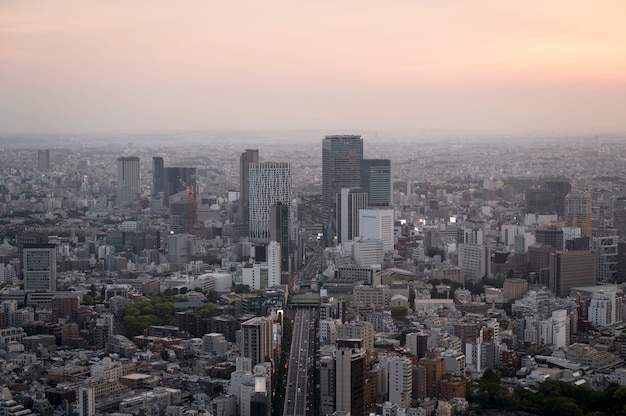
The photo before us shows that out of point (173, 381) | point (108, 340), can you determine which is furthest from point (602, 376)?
point (108, 340)

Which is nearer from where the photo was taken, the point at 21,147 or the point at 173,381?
the point at 173,381

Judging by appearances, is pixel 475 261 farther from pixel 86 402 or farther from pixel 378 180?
pixel 86 402

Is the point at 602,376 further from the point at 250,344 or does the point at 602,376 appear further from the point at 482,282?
the point at 482,282

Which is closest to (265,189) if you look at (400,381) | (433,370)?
(433,370)

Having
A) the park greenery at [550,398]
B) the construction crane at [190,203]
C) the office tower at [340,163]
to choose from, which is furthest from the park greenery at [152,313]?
the office tower at [340,163]

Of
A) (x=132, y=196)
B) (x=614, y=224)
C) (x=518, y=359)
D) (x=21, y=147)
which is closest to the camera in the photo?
(x=518, y=359)

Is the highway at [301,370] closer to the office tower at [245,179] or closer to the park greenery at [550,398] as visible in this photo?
the park greenery at [550,398]

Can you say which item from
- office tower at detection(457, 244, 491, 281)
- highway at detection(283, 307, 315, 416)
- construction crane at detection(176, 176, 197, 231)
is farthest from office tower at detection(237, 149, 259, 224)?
highway at detection(283, 307, 315, 416)
